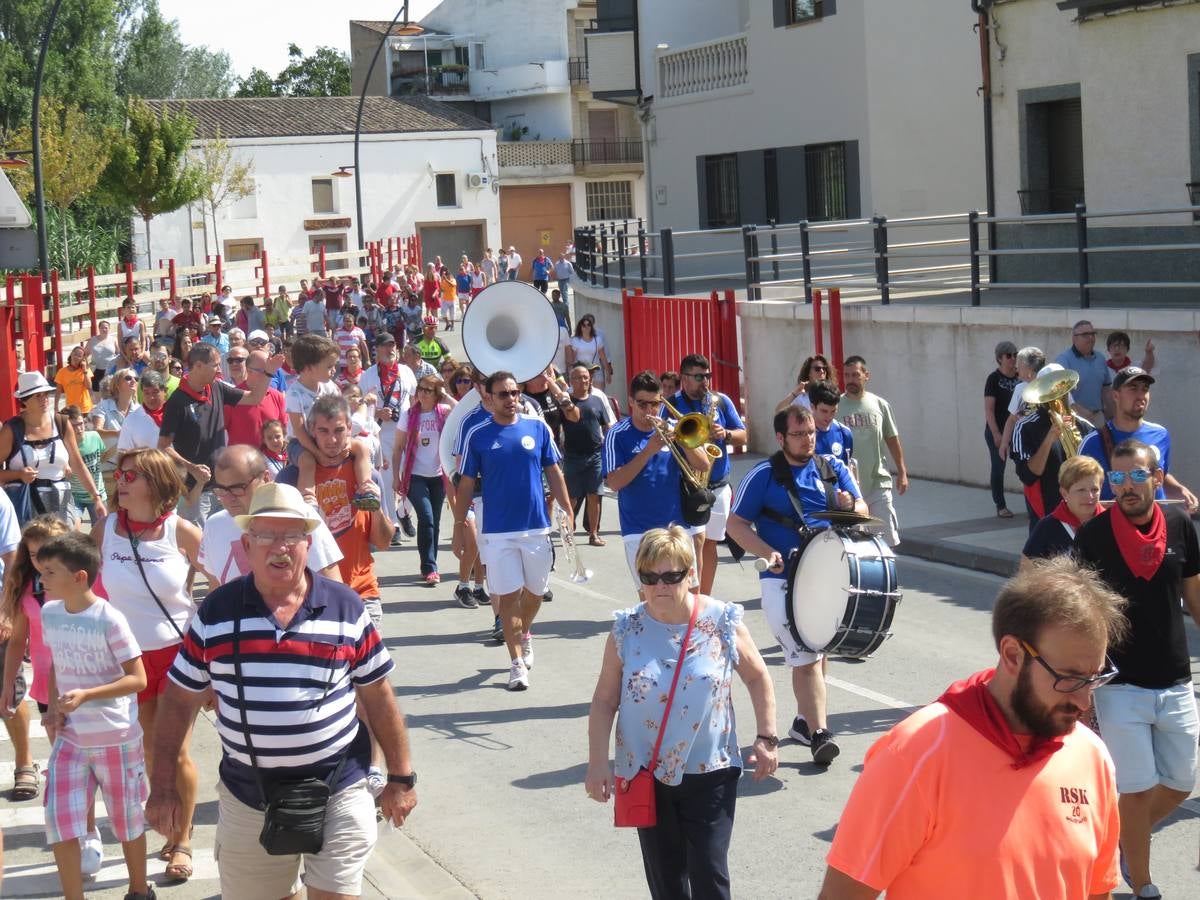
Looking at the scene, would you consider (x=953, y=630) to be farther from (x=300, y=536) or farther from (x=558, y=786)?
(x=300, y=536)

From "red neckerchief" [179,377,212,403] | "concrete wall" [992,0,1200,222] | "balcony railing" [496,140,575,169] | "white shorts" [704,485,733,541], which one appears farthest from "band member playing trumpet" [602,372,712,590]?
"balcony railing" [496,140,575,169]

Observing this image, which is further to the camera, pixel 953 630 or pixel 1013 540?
pixel 1013 540

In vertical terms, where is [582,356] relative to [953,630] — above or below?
above

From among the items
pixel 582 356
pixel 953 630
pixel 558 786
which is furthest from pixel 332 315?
pixel 558 786

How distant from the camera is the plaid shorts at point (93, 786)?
625 cm

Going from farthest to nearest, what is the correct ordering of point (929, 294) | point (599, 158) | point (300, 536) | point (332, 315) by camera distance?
point (599, 158) < point (332, 315) < point (929, 294) < point (300, 536)

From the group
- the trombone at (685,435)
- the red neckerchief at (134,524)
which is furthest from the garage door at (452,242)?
the red neckerchief at (134,524)

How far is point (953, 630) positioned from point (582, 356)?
1224cm

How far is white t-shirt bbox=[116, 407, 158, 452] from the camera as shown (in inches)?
455

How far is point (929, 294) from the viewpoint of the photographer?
62.3 ft

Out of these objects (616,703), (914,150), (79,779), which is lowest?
(79,779)

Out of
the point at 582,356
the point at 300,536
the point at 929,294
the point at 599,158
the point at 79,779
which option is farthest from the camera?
the point at 599,158

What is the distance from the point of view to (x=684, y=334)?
2114 cm

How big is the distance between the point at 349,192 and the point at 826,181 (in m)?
35.5
